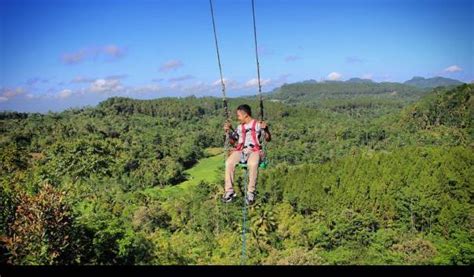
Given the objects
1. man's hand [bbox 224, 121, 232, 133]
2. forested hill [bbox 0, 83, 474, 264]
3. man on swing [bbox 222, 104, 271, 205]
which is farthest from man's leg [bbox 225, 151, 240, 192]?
forested hill [bbox 0, 83, 474, 264]

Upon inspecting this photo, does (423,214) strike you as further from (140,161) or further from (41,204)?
(140,161)

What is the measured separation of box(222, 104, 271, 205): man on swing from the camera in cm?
429

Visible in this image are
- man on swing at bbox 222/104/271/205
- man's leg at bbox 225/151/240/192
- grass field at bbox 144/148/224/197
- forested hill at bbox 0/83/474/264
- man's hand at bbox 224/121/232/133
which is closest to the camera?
man's hand at bbox 224/121/232/133

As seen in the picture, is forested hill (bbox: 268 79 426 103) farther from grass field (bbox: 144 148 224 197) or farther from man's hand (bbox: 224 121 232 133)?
man's hand (bbox: 224 121 232 133)

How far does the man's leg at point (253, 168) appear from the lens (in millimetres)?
4297

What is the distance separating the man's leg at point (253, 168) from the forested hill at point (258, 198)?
262 inches

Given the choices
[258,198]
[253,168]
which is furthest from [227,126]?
[258,198]

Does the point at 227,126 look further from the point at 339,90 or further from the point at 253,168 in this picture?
the point at 339,90

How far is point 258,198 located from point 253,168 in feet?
77.4

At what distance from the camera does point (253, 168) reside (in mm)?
4305
